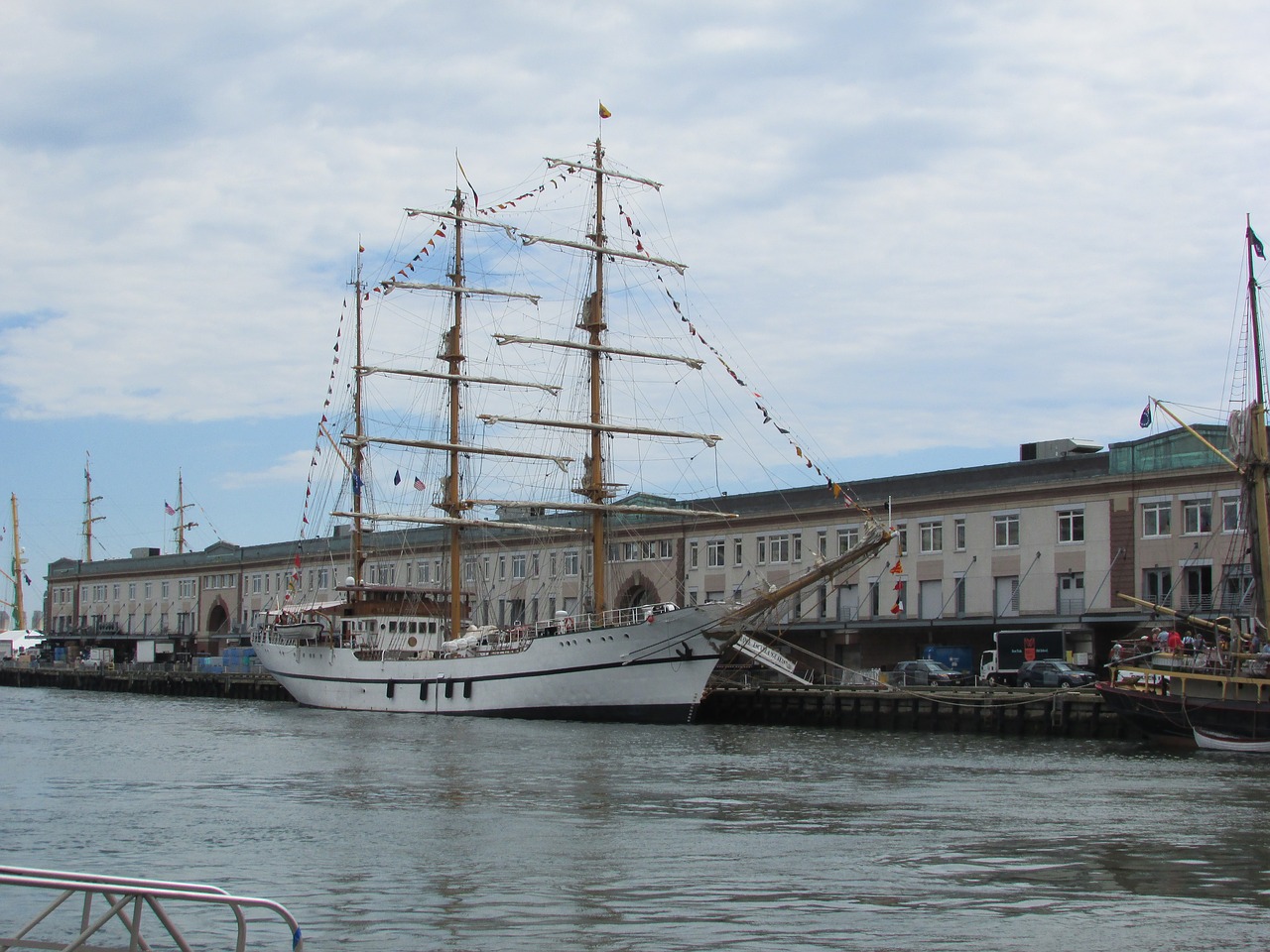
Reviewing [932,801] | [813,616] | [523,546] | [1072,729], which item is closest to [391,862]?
[932,801]

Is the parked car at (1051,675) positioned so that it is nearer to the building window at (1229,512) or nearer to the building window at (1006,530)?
the building window at (1229,512)

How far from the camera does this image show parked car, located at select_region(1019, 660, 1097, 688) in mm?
56312

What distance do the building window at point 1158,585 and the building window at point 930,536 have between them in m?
10.8

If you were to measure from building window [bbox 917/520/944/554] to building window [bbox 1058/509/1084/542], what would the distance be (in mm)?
6502

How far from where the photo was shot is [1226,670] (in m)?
45.4

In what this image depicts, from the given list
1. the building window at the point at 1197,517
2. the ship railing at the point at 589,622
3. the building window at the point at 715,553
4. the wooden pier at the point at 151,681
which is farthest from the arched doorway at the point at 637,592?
the building window at the point at 1197,517

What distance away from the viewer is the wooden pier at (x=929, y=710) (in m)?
51.2

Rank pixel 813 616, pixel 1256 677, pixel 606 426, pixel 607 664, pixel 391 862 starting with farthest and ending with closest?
pixel 813 616, pixel 606 426, pixel 607 664, pixel 1256 677, pixel 391 862

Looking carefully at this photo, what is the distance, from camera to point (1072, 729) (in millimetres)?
51062

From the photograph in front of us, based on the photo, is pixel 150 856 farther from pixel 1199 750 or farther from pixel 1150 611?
pixel 1150 611

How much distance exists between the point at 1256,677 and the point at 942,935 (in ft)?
105

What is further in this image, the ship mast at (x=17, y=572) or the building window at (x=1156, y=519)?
the ship mast at (x=17, y=572)

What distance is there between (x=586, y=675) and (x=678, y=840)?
35.4 metres

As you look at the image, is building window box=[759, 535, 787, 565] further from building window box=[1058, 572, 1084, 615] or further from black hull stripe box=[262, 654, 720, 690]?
black hull stripe box=[262, 654, 720, 690]
